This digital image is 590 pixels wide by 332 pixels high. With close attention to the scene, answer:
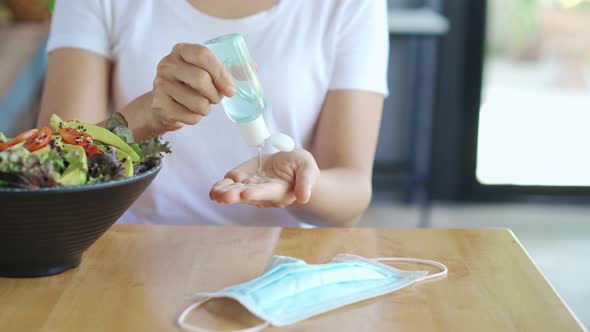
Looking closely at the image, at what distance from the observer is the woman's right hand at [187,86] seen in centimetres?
107

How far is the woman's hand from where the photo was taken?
1.05 m

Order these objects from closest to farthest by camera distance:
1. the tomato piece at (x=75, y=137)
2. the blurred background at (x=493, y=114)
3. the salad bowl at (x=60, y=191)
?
1. the salad bowl at (x=60, y=191)
2. the tomato piece at (x=75, y=137)
3. the blurred background at (x=493, y=114)

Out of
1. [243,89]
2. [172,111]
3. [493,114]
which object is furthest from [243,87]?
[493,114]

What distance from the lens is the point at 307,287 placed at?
917 millimetres

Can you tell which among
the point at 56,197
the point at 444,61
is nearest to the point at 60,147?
the point at 56,197

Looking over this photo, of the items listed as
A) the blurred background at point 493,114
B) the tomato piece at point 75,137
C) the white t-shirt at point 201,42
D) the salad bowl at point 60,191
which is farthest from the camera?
the blurred background at point 493,114

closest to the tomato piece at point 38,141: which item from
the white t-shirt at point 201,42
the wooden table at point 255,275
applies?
the wooden table at point 255,275

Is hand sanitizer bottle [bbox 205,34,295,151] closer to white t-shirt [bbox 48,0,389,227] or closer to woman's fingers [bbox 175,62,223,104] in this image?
woman's fingers [bbox 175,62,223,104]

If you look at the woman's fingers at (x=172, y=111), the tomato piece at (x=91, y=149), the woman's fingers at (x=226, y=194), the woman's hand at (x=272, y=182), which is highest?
the tomato piece at (x=91, y=149)

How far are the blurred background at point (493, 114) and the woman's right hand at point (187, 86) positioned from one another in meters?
2.37

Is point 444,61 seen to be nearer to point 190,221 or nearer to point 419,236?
point 190,221

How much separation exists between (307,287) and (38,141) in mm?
363

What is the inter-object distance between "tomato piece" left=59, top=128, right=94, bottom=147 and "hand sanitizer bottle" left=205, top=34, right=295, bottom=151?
22cm

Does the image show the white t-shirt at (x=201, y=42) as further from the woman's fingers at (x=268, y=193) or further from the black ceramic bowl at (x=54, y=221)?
the black ceramic bowl at (x=54, y=221)
